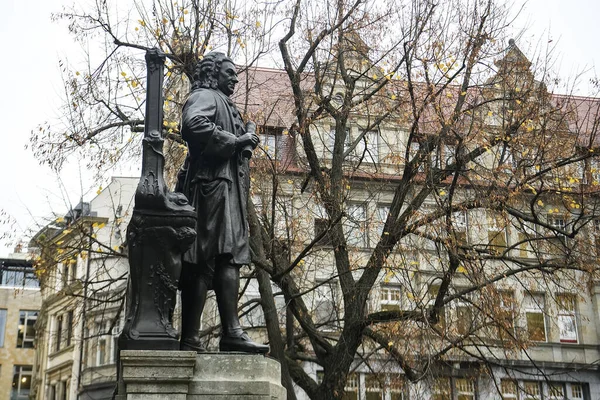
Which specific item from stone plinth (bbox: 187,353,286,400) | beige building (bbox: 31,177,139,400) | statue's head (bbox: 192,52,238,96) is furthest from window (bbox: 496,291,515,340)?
beige building (bbox: 31,177,139,400)

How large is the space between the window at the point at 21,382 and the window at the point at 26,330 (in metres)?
1.66

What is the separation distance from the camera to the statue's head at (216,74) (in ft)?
23.1

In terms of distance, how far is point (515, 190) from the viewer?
14.7m

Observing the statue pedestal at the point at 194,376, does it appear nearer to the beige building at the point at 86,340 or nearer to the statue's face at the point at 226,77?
the statue's face at the point at 226,77

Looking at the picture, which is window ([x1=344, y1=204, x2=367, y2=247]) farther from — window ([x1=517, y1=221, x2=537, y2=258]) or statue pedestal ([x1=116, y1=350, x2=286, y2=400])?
statue pedestal ([x1=116, y1=350, x2=286, y2=400])

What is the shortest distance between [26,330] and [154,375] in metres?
60.7

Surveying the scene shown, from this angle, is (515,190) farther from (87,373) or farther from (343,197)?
(87,373)

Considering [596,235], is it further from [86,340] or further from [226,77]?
[86,340]

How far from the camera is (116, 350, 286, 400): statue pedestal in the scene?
222 inches

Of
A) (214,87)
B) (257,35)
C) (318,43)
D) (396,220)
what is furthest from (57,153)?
(214,87)

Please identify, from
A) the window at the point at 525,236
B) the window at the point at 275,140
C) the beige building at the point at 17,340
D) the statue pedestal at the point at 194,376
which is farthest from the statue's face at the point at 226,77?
the beige building at the point at 17,340

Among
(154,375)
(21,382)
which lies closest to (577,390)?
(154,375)

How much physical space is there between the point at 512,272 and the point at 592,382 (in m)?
19.9

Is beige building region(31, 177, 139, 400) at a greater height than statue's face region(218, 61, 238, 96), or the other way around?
beige building region(31, 177, 139, 400)
